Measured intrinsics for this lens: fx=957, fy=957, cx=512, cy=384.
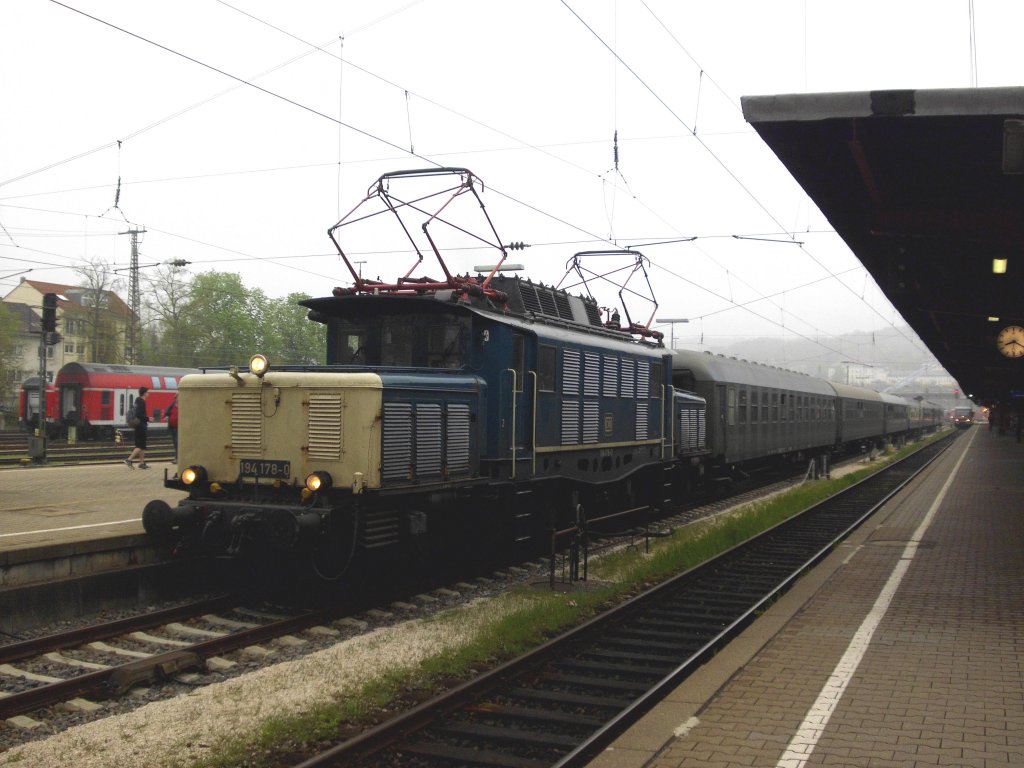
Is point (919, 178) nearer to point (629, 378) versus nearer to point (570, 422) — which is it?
point (570, 422)

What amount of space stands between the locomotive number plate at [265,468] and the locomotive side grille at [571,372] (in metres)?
4.62

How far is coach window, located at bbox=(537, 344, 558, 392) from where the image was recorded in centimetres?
1245

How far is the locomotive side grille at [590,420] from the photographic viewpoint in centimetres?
1389

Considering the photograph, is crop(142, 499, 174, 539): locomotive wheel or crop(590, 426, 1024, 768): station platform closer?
crop(590, 426, 1024, 768): station platform

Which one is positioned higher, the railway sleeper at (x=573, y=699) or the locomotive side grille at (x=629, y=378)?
the locomotive side grille at (x=629, y=378)

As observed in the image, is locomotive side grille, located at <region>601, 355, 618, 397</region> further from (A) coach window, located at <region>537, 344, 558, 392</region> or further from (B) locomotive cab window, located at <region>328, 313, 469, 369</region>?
(B) locomotive cab window, located at <region>328, 313, 469, 369</region>

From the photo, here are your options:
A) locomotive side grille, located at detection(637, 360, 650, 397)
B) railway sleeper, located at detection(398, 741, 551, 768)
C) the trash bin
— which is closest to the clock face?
locomotive side grille, located at detection(637, 360, 650, 397)

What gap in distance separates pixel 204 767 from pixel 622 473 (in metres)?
10.7

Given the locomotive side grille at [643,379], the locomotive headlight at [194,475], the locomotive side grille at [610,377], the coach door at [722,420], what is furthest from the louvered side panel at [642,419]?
the locomotive headlight at [194,475]

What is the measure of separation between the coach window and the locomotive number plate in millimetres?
3836

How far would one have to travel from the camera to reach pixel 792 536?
16562 mm

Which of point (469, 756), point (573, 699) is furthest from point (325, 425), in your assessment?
point (469, 756)

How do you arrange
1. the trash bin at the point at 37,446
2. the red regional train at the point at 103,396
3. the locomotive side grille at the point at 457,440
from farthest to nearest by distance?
1. the red regional train at the point at 103,396
2. the trash bin at the point at 37,446
3. the locomotive side grille at the point at 457,440

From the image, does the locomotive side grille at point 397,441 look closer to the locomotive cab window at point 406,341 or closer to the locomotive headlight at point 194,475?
the locomotive cab window at point 406,341
